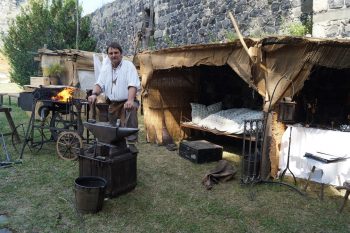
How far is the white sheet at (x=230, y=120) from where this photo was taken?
21.4ft

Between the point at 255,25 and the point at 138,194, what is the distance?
6.81 m

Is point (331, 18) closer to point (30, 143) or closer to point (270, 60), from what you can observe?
point (270, 60)

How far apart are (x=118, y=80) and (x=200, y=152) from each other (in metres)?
1.99

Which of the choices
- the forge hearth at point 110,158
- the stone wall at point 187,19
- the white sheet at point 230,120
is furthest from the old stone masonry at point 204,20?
the forge hearth at point 110,158

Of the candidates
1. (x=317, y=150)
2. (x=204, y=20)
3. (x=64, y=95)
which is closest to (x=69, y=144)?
(x=64, y=95)

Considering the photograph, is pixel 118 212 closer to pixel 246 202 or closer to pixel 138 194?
pixel 138 194

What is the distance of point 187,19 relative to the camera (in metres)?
12.5

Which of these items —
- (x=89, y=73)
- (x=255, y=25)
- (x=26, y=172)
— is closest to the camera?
(x=26, y=172)

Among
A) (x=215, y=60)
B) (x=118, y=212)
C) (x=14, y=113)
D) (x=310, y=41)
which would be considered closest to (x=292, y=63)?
(x=310, y=41)

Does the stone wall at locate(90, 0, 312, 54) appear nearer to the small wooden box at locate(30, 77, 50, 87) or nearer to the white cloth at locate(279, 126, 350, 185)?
the small wooden box at locate(30, 77, 50, 87)

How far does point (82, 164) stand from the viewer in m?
4.57

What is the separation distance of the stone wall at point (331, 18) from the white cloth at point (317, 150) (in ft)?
9.33

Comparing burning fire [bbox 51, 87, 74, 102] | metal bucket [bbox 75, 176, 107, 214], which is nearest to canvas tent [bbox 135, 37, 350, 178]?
burning fire [bbox 51, 87, 74, 102]

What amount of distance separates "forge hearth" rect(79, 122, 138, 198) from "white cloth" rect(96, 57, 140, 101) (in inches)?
46.3
